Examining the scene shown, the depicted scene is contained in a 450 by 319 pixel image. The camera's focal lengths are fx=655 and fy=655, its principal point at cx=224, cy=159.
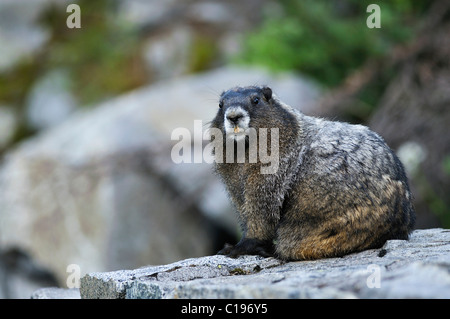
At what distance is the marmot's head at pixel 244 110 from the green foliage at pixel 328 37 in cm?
679

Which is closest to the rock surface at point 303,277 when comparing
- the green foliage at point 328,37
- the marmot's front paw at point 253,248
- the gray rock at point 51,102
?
the marmot's front paw at point 253,248

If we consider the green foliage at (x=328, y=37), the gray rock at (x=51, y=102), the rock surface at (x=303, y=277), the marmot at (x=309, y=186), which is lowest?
the rock surface at (x=303, y=277)

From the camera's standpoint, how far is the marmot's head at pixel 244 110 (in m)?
6.21

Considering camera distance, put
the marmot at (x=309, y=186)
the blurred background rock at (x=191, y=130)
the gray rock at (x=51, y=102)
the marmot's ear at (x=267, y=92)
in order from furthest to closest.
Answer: the gray rock at (x=51, y=102)
the blurred background rock at (x=191, y=130)
the marmot's ear at (x=267, y=92)
the marmot at (x=309, y=186)

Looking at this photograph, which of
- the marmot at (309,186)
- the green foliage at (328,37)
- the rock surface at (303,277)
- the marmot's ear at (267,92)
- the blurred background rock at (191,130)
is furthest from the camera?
the green foliage at (328,37)

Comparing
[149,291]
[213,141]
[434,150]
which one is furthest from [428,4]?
[149,291]

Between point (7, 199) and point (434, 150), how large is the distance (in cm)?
799

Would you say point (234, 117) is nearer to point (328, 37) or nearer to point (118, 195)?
point (118, 195)

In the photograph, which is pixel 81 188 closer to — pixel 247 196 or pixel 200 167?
pixel 200 167

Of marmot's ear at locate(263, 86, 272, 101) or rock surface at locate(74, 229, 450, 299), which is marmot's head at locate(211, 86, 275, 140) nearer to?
marmot's ear at locate(263, 86, 272, 101)

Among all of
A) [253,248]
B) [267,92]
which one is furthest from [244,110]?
[253,248]

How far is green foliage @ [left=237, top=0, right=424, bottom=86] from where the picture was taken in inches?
509

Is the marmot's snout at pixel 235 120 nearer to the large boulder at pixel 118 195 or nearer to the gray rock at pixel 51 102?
the large boulder at pixel 118 195

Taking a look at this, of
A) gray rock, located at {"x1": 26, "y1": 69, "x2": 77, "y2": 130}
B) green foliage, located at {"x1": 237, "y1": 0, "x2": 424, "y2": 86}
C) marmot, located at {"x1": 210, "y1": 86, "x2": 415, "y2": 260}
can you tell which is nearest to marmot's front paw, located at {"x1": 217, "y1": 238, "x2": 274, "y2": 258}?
marmot, located at {"x1": 210, "y1": 86, "x2": 415, "y2": 260}
